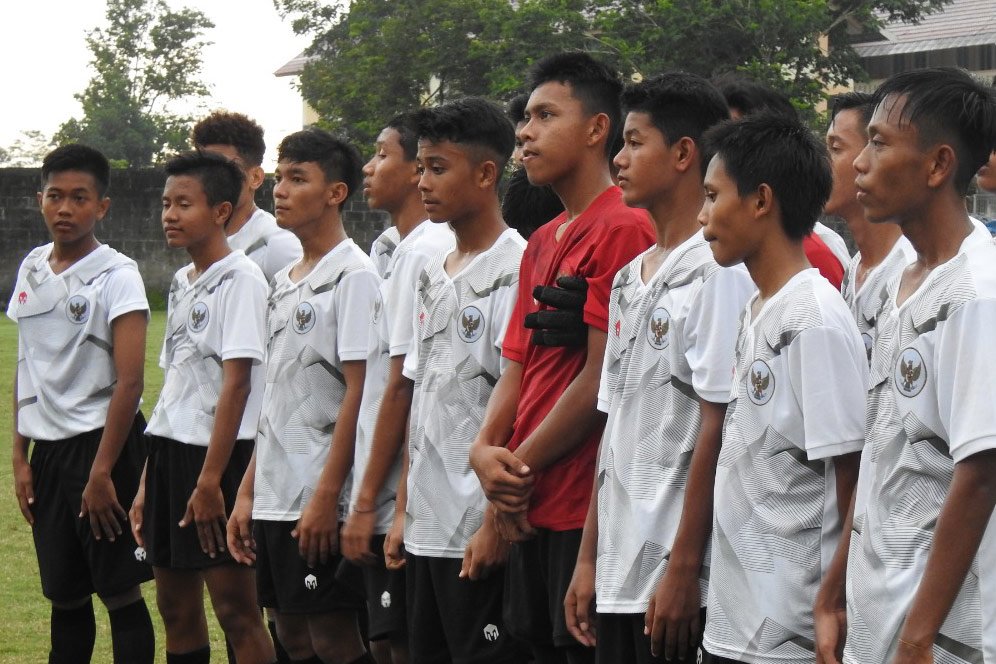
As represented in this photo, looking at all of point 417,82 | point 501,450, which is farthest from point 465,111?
point 417,82

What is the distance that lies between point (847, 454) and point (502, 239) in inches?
56.9

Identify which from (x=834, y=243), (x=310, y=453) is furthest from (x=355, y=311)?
(x=834, y=243)

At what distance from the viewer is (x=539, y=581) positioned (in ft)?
10.8

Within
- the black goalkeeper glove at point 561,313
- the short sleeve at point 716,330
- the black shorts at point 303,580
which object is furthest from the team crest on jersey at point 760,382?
the black shorts at point 303,580

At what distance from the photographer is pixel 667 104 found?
310cm

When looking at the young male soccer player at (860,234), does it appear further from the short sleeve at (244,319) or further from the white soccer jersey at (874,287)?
the short sleeve at (244,319)

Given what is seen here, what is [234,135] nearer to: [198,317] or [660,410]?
[198,317]

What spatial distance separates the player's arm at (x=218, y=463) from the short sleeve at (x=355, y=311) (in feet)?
1.45

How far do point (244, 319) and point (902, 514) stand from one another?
2.71 meters

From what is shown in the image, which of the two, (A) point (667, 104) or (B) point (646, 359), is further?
(A) point (667, 104)

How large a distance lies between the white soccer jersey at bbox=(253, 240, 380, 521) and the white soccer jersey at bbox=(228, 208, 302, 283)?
1091 mm

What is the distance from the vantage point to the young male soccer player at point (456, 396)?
3.50 m

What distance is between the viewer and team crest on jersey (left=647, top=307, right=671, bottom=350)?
2.87 meters

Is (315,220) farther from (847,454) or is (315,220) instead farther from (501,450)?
(847,454)
